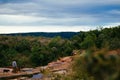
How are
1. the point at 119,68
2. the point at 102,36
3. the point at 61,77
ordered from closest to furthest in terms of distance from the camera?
1. the point at 119,68
2. the point at 61,77
3. the point at 102,36

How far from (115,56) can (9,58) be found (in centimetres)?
8604

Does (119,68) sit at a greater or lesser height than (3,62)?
greater

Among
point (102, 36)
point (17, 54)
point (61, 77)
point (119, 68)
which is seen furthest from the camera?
point (17, 54)

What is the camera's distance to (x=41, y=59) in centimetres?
8344

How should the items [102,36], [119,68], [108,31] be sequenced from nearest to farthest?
[119,68], [102,36], [108,31]

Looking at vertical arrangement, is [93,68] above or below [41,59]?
above

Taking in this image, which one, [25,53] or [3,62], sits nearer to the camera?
[3,62]

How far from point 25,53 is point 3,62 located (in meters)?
15.7

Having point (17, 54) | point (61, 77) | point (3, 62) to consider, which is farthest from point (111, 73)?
point (17, 54)

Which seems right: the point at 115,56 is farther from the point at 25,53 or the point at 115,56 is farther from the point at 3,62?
the point at 25,53

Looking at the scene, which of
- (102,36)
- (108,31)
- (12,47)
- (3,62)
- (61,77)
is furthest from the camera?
(12,47)

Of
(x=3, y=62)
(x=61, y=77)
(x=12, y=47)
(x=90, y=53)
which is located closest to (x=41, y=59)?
(x=3, y=62)

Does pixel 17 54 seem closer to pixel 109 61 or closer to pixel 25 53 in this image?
pixel 25 53

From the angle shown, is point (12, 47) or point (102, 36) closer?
point (102, 36)
